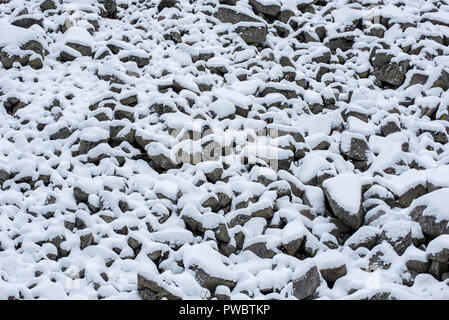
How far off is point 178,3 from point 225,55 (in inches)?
78.2

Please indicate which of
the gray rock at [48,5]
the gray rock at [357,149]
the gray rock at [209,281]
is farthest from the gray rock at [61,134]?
the gray rock at [357,149]

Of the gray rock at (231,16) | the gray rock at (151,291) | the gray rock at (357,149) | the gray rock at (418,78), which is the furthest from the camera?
the gray rock at (231,16)

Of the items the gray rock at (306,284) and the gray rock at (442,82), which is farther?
the gray rock at (442,82)

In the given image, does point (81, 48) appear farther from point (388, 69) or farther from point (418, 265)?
point (418, 265)

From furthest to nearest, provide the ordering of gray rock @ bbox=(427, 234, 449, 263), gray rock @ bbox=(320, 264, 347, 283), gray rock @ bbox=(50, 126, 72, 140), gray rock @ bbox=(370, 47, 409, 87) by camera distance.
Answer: gray rock @ bbox=(370, 47, 409, 87) < gray rock @ bbox=(50, 126, 72, 140) < gray rock @ bbox=(320, 264, 347, 283) < gray rock @ bbox=(427, 234, 449, 263)

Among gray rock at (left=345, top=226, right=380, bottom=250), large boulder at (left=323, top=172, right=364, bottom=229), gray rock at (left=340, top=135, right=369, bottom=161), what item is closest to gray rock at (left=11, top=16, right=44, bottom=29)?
gray rock at (left=340, top=135, right=369, bottom=161)

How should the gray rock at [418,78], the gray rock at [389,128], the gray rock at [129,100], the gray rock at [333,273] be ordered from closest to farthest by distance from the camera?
the gray rock at [333,273], the gray rock at [389,128], the gray rock at [129,100], the gray rock at [418,78]

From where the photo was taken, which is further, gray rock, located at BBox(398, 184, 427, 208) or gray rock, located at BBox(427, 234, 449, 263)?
gray rock, located at BBox(398, 184, 427, 208)

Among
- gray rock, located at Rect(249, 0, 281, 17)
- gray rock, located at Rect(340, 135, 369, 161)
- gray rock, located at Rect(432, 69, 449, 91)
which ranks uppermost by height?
gray rock, located at Rect(249, 0, 281, 17)

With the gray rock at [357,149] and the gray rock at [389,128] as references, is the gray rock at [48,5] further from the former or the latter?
the gray rock at [389,128]

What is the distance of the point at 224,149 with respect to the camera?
6.42 metres

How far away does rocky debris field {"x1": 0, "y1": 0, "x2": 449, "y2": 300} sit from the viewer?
4.96m

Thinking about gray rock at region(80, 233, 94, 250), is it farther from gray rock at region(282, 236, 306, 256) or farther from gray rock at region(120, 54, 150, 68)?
gray rock at region(120, 54, 150, 68)

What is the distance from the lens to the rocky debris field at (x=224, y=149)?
16.3 feet
